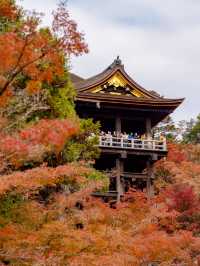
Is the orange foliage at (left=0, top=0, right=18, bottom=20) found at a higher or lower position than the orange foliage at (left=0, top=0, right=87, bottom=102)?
higher

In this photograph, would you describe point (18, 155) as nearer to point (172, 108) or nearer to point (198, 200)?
point (198, 200)

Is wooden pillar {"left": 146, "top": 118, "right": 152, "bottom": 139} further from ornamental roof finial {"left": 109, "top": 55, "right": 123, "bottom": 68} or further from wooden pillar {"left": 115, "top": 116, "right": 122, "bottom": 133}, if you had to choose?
ornamental roof finial {"left": 109, "top": 55, "right": 123, "bottom": 68}

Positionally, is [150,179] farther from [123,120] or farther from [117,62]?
[117,62]

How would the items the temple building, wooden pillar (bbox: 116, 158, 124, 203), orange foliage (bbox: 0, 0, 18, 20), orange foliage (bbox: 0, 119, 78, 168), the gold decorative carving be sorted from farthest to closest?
the gold decorative carving < the temple building < wooden pillar (bbox: 116, 158, 124, 203) < orange foliage (bbox: 0, 0, 18, 20) < orange foliage (bbox: 0, 119, 78, 168)

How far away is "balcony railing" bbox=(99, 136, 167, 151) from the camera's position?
23.6 metres

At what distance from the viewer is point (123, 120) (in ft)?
85.9

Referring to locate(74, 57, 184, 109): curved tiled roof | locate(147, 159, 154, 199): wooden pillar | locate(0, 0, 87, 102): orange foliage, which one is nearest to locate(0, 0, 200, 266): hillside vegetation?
locate(0, 0, 87, 102): orange foliage

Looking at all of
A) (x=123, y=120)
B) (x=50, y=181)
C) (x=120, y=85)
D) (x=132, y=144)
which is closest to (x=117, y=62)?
(x=120, y=85)

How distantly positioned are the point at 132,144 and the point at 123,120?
2666 millimetres

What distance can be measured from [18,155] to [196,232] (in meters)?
11.8

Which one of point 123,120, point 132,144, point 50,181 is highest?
point 123,120

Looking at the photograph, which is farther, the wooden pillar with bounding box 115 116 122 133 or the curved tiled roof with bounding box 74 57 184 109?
the wooden pillar with bounding box 115 116 122 133

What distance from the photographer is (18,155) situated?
920cm

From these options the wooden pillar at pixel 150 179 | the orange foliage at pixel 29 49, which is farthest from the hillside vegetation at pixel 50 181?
the wooden pillar at pixel 150 179
